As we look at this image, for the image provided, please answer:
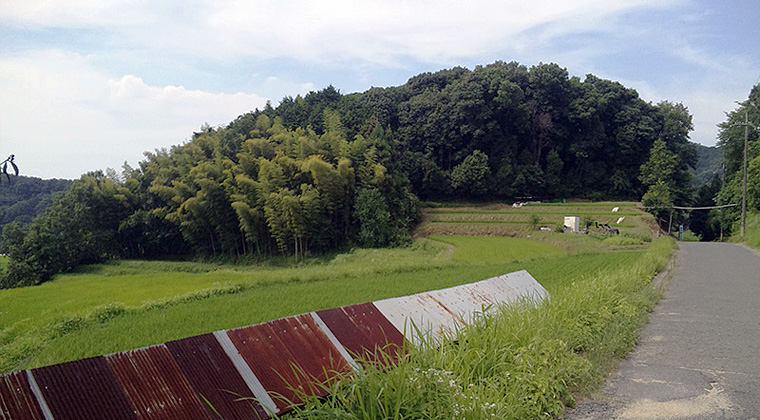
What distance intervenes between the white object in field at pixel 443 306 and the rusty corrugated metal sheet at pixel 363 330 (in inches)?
5.4

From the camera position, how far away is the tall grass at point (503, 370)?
9.02ft

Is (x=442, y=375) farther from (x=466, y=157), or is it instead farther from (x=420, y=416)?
(x=466, y=157)

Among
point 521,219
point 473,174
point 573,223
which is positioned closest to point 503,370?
point 573,223

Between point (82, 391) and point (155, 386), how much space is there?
1.16 feet

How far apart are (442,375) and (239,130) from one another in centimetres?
3008

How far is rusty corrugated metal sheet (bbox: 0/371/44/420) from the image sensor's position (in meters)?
2.19

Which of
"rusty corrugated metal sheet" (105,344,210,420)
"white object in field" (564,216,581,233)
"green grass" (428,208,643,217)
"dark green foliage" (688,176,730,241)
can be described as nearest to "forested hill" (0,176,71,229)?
"green grass" (428,208,643,217)

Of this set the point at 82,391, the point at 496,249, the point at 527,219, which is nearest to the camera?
the point at 82,391

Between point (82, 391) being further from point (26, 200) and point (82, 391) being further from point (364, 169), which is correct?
point (26, 200)

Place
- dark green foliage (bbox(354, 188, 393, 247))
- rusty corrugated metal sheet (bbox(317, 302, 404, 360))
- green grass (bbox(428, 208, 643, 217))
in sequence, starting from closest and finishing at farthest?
1. rusty corrugated metal sheet (bbox(317, 302, 404, 360))
2. dark green foliage (bbox(354, 188, 393, 247))
3. green grass (bbox(428, 208, 643, 217))

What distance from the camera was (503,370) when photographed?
3.65 meters

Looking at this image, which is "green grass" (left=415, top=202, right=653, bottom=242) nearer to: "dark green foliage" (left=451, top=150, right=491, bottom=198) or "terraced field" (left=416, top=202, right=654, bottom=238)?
"terraced field" (left=416, top=202, right=654, bottom=238)

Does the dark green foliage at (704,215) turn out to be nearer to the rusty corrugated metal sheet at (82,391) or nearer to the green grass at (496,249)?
the green grass at (496,249)

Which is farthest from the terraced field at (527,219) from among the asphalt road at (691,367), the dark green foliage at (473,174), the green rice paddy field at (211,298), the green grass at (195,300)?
the asphalt road at (691,367)
